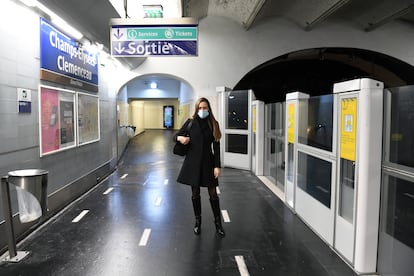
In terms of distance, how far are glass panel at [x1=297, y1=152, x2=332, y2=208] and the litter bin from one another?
120 inches

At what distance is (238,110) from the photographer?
30.7 feet

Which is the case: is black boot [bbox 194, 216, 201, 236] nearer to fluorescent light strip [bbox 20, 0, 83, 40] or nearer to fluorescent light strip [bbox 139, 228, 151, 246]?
fluorescent light strip [bbox 139, 228, 151, 246]

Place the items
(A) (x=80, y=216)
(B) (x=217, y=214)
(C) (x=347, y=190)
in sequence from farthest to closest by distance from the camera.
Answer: (A) (x=80, y=216) → (B) (x=217, y=214) → (C) (x=347, y=190)

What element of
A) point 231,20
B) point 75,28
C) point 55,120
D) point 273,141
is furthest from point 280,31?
point 55,120

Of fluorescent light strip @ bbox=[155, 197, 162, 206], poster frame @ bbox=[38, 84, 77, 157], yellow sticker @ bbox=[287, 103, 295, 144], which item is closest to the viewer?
poster frame @ bbox=[38, 84, 77, 157]

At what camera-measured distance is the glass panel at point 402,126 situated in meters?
2.60

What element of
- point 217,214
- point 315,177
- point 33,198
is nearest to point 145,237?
point 217,214

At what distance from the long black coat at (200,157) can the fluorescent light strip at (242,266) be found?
0.92 meters

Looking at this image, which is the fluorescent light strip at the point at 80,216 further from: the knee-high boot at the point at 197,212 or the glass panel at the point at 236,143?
the glass panel at the point at 236,143

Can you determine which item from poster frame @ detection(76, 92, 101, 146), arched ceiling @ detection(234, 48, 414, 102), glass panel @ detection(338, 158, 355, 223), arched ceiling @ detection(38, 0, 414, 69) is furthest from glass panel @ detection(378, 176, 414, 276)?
arched ceiling @ detection(234, 48, 414, 102)

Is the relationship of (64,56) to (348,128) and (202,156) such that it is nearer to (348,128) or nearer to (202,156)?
(202,156)

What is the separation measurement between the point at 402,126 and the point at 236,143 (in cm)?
670

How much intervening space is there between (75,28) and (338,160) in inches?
178

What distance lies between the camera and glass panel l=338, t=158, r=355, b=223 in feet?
10.7
